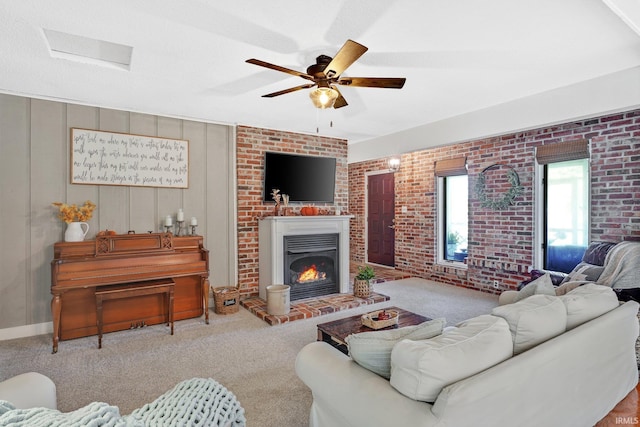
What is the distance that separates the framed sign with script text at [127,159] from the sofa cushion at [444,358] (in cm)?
358

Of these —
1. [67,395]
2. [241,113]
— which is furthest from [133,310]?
[241,113]

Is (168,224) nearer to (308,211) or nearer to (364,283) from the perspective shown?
(308,211)

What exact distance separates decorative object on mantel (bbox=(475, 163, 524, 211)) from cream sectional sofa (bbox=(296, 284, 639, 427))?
288cm

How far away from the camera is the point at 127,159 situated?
376cm

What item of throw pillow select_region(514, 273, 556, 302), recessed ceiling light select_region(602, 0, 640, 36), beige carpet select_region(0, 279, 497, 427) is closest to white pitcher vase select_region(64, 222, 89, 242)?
Result: beige carpet select_region(0, 279, 497, 427)

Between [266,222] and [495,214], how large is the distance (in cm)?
332

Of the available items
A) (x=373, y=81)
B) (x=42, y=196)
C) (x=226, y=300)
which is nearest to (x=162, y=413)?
(x=373, y=81)

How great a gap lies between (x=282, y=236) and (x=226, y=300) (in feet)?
3.42

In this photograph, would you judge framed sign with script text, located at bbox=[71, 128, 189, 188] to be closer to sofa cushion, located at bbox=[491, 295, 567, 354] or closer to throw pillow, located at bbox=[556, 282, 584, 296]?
sofa cushion, located at bbox=[491, 295, 567, 354]

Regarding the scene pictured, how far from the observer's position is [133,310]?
3564 mm

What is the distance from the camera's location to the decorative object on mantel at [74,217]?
333 cm

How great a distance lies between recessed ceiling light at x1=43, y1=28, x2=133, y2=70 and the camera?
240 centimetres

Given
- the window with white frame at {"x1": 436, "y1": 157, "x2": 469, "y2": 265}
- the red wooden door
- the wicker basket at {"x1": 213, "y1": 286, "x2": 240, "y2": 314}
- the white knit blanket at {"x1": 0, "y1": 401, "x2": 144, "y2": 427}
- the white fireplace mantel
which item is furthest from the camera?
the red wooden door

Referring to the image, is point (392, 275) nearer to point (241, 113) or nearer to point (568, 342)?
point (241, 113)
